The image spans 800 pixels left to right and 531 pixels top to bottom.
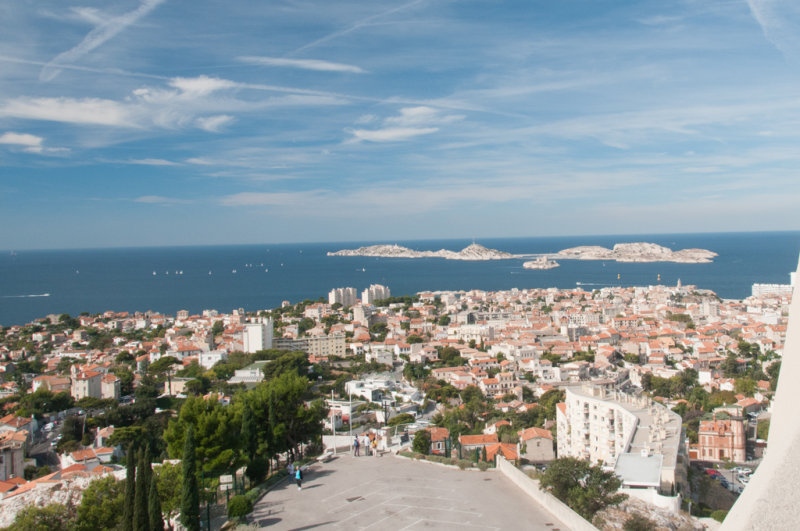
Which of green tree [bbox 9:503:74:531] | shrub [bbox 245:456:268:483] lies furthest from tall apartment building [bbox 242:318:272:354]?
green tree [bbox 9:503:74:531]

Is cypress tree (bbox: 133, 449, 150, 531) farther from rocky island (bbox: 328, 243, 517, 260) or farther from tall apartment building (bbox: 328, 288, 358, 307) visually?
rocky island (bbox: 328, 243, 517, 260)

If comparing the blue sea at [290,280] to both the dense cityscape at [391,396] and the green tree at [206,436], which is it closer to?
the dense cityscape at [391,396]

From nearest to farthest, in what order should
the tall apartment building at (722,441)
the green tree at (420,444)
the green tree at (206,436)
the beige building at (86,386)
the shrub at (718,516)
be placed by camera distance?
the green tree at (206,436) < the shrub at (718,516) < the green tree at (420,444) < the tall apartment building at (722,441) < the beige building at (86,386)

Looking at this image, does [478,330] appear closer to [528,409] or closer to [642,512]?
[528,409]

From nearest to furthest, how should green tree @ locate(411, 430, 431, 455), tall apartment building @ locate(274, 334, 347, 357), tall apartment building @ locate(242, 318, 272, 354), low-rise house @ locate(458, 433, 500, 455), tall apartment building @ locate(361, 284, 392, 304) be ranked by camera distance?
green tree @ locate(411, 430, 431, 455), low-rise house @ locate(458, 433, 500, 455), tall apartment building @ locate(242, 318, 272, 354), tall apartment building @ locate(274, 334, 347, 357), tall apartment building @ locate(361, 284, 392, 304)

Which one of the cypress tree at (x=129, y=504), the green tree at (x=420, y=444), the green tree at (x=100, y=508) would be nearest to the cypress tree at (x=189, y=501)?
the cypress tree at (x=129, y=504)

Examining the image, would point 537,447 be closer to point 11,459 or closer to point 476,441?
A: point 476,441

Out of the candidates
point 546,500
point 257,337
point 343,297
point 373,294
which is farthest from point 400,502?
point 373,294
